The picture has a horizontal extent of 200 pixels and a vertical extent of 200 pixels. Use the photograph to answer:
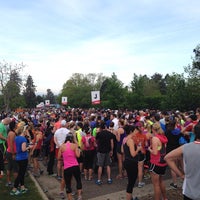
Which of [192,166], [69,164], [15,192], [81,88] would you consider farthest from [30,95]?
[192,166]

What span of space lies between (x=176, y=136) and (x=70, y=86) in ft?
247

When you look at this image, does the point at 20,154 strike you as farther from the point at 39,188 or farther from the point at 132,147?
the point at 132,147

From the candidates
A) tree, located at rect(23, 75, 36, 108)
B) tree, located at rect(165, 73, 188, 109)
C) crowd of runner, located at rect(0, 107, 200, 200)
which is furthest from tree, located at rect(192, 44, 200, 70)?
tree, located at rect(23, 75, 36, 108)

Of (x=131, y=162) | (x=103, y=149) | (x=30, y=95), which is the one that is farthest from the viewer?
(x=30, y=95)

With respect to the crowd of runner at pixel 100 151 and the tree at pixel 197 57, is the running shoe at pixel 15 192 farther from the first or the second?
the tree at pixel 197 57

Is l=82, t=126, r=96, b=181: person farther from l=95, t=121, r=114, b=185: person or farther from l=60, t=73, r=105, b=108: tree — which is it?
l=60, t=73, r=105, b=108: tree

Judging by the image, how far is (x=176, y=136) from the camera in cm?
792

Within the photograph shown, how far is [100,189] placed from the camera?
801 centimetres

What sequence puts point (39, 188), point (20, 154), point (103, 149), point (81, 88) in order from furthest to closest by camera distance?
point (81, 88), point (103, 149), point (39, 188), point (20, 154)

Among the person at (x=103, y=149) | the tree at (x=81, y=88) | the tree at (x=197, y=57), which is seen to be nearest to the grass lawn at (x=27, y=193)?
the person at (x=103, y=149)

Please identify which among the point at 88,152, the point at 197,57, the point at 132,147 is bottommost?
the point at 88,152

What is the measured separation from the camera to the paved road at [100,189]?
7.34 metres

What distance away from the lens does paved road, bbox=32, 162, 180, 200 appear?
7336mm

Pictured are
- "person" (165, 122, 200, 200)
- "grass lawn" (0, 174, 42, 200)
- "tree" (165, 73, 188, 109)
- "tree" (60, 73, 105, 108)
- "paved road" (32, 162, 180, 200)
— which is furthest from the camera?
"tree" (60, 73, 105, 108)
